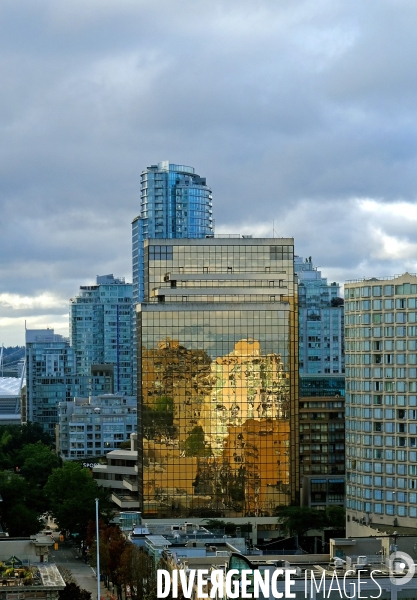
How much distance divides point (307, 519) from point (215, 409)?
56.4 ft

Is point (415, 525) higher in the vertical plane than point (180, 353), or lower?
lower

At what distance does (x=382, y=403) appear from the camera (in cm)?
14025

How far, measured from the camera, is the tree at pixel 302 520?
147 meters

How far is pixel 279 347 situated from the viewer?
156250 mm

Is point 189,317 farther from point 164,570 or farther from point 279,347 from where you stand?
point 164,570

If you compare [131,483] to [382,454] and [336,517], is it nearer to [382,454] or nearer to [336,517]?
[336,517]

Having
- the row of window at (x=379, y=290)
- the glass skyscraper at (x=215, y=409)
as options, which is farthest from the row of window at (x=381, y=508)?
the row of window at (x=379, y=290)

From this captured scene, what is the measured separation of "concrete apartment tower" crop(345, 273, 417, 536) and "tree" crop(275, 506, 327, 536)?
434 cm

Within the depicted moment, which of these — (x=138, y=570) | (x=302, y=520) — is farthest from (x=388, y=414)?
(x=138, y=570)

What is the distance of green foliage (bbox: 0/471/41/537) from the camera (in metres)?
148

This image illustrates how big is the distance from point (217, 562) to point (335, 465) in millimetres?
85162

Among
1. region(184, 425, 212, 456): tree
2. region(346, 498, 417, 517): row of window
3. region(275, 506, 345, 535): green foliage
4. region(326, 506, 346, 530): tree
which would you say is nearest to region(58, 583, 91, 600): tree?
region(346, 498, 417, 517): row of window

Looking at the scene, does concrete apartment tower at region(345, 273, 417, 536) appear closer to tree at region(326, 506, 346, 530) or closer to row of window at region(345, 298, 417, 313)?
row of window at region(345, 298, 417, 313)

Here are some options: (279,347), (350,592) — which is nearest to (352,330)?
(279,347)
